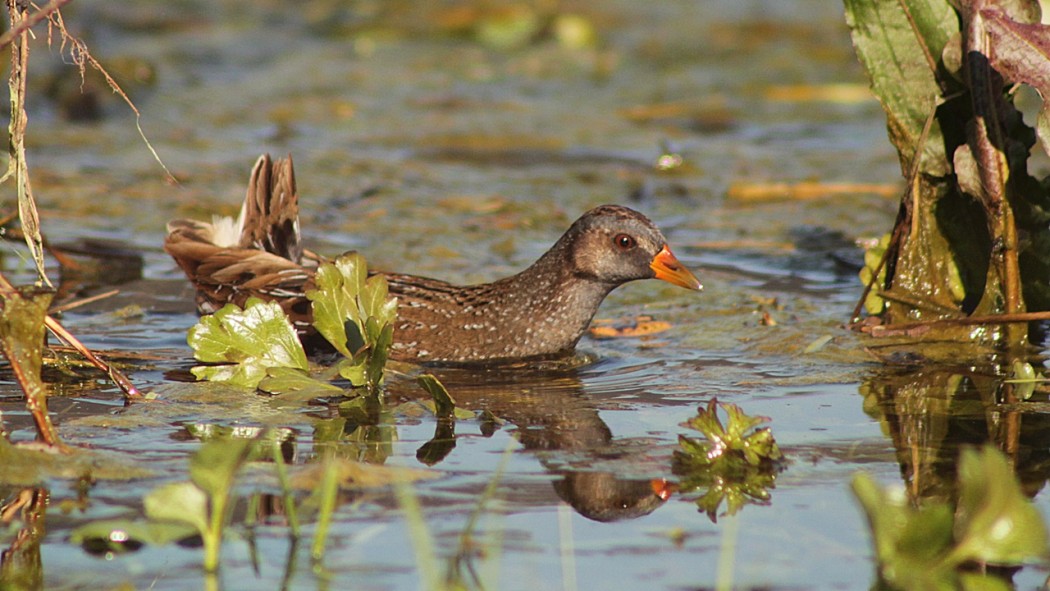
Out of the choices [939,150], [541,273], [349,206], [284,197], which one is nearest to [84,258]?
[284,197]

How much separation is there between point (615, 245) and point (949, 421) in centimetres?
176

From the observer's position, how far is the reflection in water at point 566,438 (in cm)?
352

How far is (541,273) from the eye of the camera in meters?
5.79

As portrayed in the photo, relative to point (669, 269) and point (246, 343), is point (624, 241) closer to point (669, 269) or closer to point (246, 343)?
point (669, 269)

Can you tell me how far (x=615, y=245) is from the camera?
566 centimetres

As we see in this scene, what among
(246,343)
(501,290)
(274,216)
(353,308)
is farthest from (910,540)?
(274,216)

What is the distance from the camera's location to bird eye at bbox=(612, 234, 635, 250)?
5641mm

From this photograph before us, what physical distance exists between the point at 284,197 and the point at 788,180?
3.60m

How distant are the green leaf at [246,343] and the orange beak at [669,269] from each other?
1.71 m

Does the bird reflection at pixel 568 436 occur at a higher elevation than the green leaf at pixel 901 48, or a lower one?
lower

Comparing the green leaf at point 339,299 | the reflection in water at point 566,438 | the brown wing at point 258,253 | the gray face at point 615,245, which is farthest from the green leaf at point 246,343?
the gray face at point 615,245

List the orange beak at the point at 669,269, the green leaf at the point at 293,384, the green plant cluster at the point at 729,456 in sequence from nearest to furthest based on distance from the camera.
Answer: the green plant cluster at the point at 729,456
the green leaf at the point at 293,384
the orange beak at the point at 669,269

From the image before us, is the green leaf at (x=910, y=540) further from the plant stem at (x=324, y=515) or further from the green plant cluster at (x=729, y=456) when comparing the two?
the plant stem at (x=324, y=515)

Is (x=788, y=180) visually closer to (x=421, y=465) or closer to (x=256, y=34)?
(x=421, y=465)
